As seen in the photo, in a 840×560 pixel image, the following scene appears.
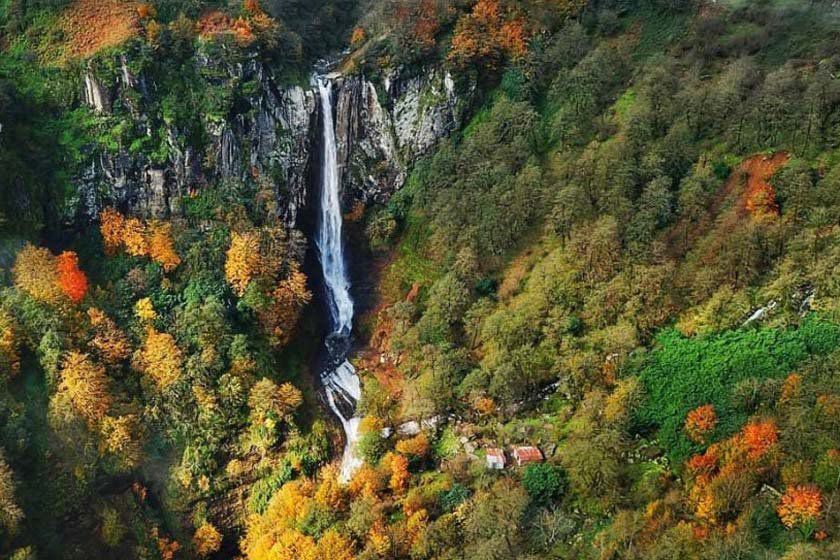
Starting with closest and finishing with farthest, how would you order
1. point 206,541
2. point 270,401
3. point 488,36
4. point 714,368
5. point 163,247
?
point 714,368
point 206,541
point 270,401
point 163,247
point 488,36

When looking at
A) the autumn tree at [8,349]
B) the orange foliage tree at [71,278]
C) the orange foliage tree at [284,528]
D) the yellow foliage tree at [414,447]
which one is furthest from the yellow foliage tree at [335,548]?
the orange foliage tree at [71,278]

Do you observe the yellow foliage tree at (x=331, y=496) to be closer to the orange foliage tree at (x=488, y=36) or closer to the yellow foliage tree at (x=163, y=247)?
the yellow foliage tree at (x=163, y=247)

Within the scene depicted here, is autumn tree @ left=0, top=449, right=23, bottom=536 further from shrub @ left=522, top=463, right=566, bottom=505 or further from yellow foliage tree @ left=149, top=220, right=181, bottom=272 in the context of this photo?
shrub @ left=522, top=463, right=566, bottom=505

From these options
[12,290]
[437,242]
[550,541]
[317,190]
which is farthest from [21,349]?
[550,541]

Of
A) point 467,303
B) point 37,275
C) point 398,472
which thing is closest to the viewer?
point 398,472

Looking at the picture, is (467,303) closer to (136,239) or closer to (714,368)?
(714,368)

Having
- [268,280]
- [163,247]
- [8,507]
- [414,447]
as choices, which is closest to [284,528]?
[414,447]
